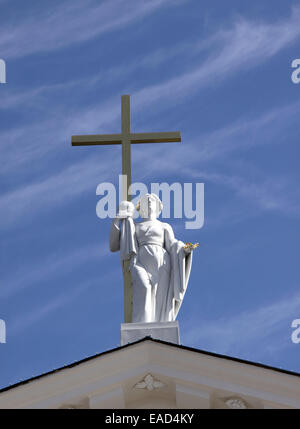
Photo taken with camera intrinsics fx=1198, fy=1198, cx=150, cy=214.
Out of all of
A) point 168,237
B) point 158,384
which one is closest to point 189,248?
point 168,237

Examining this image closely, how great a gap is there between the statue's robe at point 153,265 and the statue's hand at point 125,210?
3.0 inches

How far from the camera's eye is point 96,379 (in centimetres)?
1638

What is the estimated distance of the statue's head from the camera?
2116 cm

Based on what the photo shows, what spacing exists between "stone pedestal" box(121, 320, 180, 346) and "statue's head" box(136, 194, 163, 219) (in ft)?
8.14

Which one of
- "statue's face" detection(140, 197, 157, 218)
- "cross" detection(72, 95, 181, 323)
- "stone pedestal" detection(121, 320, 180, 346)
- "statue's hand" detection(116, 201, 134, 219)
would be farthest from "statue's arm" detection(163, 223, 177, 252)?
"stone pedestal" detection(121, 320, 180, 346)

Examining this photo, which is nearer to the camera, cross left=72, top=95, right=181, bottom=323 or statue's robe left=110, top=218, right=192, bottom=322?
statue's robe left=110, top=218, right=192, bottom=322

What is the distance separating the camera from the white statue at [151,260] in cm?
2008

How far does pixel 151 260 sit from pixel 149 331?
160 centimetres

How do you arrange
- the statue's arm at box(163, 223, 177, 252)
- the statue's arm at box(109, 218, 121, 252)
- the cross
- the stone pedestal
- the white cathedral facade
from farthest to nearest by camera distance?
the cross → the statue's arm at box(109, 218, 121, 252) → the statue's arm at box(163, 223, 177, 252) → the stone pedestal → the white cathedral facade

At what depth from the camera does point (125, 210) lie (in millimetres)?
20891

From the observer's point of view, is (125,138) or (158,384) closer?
(158,384)

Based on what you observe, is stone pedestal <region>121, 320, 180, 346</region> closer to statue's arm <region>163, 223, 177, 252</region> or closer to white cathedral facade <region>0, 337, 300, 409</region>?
statue's arm <region>163, 223, 177, 252</region>

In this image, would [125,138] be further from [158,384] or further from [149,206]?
[158,384]
